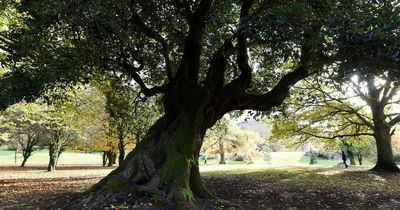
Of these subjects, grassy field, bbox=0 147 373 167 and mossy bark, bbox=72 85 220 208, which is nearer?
mossy bark, bbox=72 85 220 208

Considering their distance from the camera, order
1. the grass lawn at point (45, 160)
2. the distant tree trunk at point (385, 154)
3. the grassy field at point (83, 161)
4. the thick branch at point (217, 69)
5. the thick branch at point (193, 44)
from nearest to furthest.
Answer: the thick branch at point (193, 44) → the thick branch at point (217, 69) → the distant tree trunk at point (385, 154) → the grass lawn at point (45, 160) → the grassy field at point (83, 161)

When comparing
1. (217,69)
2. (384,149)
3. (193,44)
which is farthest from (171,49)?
(384,149)

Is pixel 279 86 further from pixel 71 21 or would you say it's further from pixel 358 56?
pixel 71 21

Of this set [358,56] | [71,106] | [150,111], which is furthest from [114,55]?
[150,111]

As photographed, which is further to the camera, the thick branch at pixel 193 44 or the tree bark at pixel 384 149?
the tree bark at pixel 384 149

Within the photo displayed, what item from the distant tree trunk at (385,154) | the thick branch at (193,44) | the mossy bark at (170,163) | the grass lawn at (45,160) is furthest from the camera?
the grass lawn at (45,160)

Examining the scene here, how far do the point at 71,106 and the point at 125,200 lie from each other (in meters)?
14.3

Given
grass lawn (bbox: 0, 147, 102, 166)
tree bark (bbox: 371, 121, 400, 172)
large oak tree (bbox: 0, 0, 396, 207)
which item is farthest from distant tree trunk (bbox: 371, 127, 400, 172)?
grass lawn (bbox: 0, 147, 102, 166)

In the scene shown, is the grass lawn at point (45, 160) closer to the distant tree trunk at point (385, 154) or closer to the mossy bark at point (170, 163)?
the distant tree trunk at point (385, 154)

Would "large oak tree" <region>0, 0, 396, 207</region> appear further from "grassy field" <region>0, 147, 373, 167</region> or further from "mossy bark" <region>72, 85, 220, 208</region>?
"grassy field" <region>0, 147, 373, 167</region>

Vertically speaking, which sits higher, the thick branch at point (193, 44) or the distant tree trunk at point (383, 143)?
the thick branch at point (193, 44)

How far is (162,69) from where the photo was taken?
1723 cm

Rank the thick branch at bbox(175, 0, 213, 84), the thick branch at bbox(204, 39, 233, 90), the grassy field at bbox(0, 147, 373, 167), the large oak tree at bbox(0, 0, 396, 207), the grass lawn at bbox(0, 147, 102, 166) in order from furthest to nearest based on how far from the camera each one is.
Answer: the grassy field at bbox(0, 147, 373, 167) < the grass lawn at bbox(0, 147, 102, 166) < the thick branch at bbox(204, 39, 233, 90) < the thick branch at bbox(175, 0, 213, 84) < the large oak tree at bbox(0, 0, 396, 207)

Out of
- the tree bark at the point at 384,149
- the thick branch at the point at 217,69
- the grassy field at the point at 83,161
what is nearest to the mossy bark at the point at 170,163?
the thick branch at the point at 217,69
